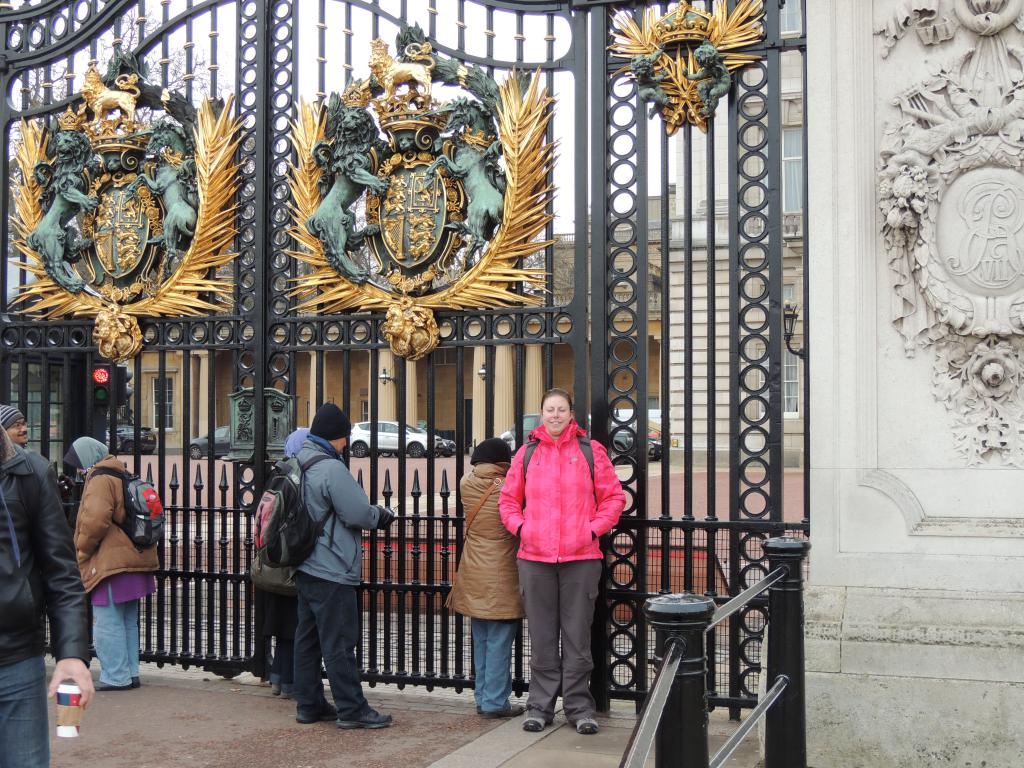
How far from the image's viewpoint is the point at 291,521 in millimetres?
6539

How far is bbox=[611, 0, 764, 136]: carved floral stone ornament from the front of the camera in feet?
22.2

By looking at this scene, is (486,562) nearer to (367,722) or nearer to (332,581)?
(332,581)

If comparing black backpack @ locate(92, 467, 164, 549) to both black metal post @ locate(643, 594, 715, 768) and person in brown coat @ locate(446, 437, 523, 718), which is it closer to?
person in brown coat @ locate(446, 437, 523, 718)

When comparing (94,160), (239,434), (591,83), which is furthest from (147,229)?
(591,83)

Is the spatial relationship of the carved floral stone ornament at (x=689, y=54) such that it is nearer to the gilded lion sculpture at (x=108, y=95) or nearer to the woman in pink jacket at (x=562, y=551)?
the woman in pink jacket at (x=562, y=551)

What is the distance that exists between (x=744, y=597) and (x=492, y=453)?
302cm

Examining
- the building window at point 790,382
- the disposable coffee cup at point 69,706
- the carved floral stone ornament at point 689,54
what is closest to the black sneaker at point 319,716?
the disposable coffee cup at point 69,706

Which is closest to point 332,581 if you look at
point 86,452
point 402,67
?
point 86,452

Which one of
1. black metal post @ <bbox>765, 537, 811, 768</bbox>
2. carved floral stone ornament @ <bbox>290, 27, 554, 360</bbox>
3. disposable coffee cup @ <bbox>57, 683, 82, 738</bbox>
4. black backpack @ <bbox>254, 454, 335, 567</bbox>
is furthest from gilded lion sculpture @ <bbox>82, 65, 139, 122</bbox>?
black metal post @ <bbox>765, 537, 811, 768</bbox>

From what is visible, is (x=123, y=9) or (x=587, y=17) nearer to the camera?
(x=587, y=17)

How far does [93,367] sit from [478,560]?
3364mm

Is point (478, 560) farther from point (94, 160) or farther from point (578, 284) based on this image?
point (94, 160)

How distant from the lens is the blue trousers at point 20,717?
3.68 metres

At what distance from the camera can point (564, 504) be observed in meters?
6.50
